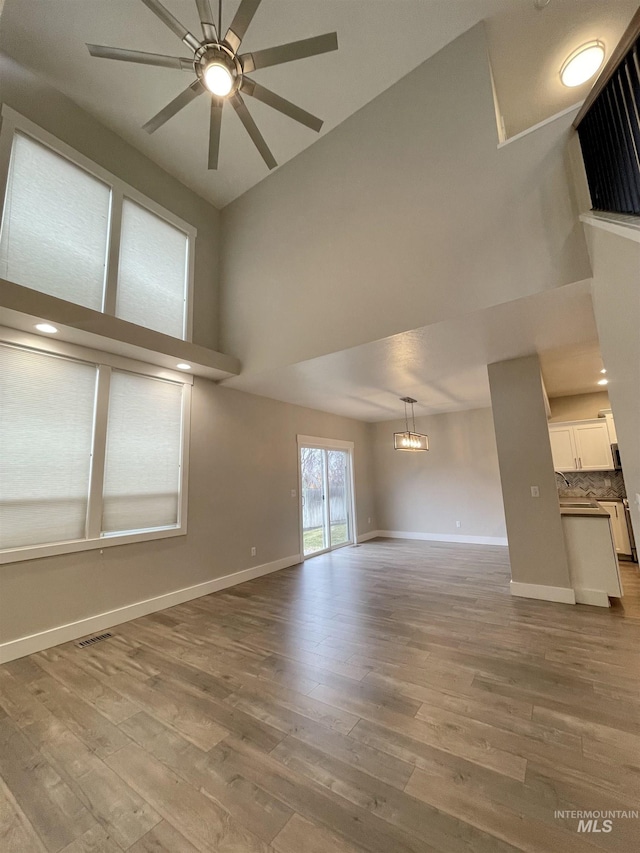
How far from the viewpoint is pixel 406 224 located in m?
3.41

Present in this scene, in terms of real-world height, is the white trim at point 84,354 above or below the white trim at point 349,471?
above

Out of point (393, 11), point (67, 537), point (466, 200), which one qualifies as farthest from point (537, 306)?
point (67, 537)

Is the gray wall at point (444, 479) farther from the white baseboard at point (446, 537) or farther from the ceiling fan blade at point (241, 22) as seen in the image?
the ceiling fan blade at point (241, 22)

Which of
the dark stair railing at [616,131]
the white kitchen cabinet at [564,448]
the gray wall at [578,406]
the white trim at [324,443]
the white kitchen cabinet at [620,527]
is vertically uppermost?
the dark stair railing at [616,131]

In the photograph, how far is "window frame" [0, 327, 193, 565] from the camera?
10.00 ft

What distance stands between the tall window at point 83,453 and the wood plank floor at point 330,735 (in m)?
1.08

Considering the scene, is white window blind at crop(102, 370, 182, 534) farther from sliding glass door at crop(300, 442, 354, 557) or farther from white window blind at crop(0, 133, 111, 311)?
sliding glass door at crop(300, 442, 354, 557)

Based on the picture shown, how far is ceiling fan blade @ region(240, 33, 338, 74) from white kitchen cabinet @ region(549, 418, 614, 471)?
5521 mm

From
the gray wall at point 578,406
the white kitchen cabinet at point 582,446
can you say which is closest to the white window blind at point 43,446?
the white kitchen cabinet at point 582,446

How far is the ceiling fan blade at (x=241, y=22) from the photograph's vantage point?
6.16ft

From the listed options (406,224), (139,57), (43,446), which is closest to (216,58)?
(139,57)

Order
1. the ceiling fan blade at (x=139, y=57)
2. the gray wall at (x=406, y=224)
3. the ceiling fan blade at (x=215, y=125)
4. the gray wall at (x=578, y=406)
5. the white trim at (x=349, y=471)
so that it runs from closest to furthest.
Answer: the ceiling fan blade at (x=139, y=57)
the ceiling fan blade at (x=215, y=125)
the gray wall at (x=406, y=224)
the gray wall at (x=578, y=406)
the white trim at (x=349, y=471)

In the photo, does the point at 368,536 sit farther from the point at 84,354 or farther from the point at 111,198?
the point at 111,198

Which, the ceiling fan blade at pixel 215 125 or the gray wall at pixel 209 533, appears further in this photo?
the gray wall at pixel 209 533
